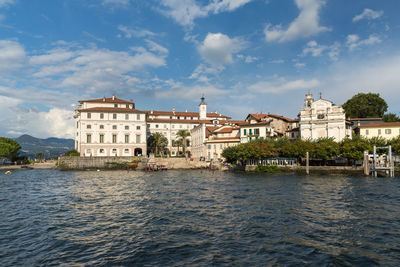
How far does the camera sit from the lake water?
11.8 metres

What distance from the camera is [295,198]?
83.5ft

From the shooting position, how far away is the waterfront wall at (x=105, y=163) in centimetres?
6906

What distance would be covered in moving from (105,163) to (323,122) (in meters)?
59.9

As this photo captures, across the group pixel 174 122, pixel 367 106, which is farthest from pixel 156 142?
pixel 367 106

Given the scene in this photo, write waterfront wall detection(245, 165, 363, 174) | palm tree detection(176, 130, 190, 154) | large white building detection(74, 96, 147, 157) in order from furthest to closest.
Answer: palm tree detection(176, 130, 190, 154) < large white building detection(74, 96, 147, 157) < waterfront wall detection(245, 165, 363, 174)

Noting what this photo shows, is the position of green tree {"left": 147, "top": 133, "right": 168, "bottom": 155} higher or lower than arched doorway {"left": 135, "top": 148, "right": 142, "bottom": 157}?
higher

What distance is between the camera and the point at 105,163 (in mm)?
70625

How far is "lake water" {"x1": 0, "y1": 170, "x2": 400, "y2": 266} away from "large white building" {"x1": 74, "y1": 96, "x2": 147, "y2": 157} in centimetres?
5033

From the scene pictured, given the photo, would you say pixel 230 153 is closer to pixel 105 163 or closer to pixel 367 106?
pixel 105 163

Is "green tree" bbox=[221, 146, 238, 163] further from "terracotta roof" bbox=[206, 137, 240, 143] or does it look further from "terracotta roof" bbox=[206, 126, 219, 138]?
"terracotta roof" bbox=[206, 126, 219, 138]

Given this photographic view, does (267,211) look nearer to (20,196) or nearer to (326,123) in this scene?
(20,196)

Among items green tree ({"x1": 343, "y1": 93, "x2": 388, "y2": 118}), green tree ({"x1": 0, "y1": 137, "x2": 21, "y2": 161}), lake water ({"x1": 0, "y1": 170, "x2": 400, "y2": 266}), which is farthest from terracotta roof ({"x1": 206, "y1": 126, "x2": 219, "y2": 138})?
green tree ({"x1": 0, "y1": 137, "x2": 21, "y2": 161})

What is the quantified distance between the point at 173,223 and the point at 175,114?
288ft

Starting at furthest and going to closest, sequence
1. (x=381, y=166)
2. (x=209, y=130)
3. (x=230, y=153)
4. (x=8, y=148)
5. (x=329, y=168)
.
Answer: (x=209, y=130) < (x=8, y=148) < (x=230, y=153) < (x=329, y=168) < (x=381, y=166)
